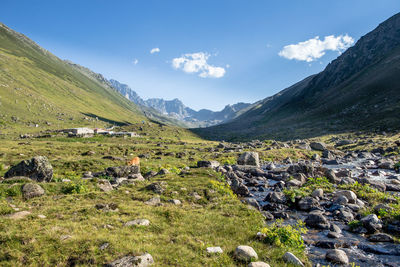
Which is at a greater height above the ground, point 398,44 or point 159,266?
point 398,44

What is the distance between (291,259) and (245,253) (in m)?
1.89

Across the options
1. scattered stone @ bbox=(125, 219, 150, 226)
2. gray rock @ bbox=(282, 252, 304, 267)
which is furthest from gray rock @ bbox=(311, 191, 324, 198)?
scattered stone @ bbox=(125, 219, 150, 226)

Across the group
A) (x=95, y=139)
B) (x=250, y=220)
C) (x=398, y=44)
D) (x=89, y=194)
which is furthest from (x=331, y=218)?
(x=398, y=44)

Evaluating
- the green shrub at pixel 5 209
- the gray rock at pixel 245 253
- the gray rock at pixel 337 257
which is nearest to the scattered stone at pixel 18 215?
the green shrub at pixel 5 209

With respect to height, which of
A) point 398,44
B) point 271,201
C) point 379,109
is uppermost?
point 398,44

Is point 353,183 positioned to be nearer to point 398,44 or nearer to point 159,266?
point 159,266

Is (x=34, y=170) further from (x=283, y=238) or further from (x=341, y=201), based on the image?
(x=341, y=201)

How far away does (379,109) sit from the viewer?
87312mm

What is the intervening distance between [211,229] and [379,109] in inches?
4219

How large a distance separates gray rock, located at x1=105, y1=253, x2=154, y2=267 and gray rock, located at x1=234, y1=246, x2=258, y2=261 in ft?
11.5

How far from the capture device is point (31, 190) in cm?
1388

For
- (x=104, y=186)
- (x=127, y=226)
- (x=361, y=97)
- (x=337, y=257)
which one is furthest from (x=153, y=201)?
(x=361, y=97)

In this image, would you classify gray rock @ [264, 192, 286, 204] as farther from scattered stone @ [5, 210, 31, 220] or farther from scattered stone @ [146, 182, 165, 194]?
scattered stone @ [5, 210, 31, 220]

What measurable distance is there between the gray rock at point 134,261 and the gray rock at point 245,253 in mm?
3506
